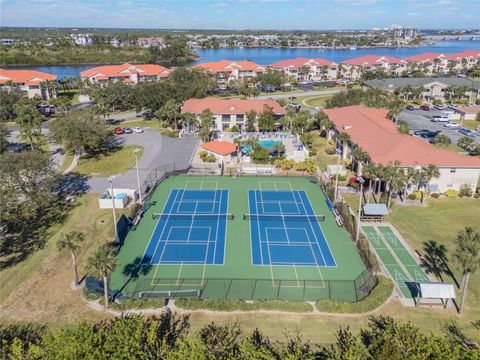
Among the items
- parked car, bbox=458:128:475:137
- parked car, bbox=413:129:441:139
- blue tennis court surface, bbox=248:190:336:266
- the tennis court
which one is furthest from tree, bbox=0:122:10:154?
parked car, bbox=458:128:475:137

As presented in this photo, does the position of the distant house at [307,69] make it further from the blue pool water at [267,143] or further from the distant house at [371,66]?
the blue pool water at [267,143]

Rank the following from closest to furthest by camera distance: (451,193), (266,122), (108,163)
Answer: (451,193) → (108,163) → (266,122)

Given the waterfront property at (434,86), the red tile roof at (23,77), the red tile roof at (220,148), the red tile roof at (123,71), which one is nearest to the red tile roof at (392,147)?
the red tile roof at (220,148)

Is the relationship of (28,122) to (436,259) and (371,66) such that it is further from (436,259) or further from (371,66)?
(371,66)

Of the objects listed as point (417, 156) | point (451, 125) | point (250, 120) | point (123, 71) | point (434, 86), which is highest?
point (123, 71)

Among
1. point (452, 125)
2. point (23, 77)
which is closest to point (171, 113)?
point (452, 125)

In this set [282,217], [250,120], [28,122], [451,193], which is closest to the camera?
[282,217]

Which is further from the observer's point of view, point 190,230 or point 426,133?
point 426,133

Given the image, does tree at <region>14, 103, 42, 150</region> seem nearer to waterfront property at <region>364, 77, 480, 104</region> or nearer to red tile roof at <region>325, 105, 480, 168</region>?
red tile roof at <region>325, 105, 480, 168</region>
